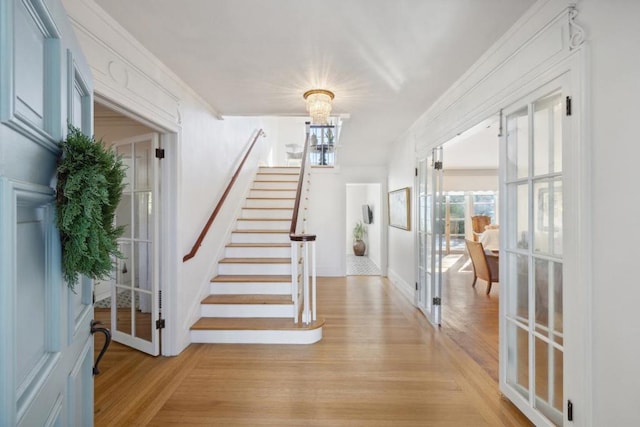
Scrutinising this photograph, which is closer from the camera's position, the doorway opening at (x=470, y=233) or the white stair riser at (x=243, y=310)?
the doorway opening at (x=470, y=233)

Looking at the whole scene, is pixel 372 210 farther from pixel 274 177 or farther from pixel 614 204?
pixel 614 204

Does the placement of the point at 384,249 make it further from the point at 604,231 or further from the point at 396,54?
the point at 604,231

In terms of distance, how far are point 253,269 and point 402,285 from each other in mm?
2500

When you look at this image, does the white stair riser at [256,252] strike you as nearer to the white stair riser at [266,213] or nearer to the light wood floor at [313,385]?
the white stair riser at [266,213]

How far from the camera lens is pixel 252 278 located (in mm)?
3592

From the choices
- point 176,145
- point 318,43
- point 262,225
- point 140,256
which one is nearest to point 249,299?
point 140,256

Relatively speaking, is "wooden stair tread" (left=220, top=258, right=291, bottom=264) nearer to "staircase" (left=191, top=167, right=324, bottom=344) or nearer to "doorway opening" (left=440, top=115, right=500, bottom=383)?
"staircase" (left=191, top=167, right=324, bottom=344)

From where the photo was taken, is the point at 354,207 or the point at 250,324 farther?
the point at 354,207

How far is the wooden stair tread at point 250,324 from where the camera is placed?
3006 millimetres

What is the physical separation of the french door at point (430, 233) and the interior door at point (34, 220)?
3.22 metres

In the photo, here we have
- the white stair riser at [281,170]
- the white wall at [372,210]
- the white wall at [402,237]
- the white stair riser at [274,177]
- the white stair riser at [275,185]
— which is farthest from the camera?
the white wall at [372,210]

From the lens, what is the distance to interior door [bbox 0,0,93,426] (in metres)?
0.63

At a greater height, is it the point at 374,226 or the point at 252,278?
the point at 374,226

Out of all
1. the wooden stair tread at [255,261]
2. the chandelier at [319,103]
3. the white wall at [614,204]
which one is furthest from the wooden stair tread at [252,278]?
the white wall at [614,204]
